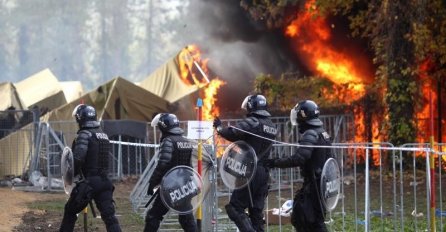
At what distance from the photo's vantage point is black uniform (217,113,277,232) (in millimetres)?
9906

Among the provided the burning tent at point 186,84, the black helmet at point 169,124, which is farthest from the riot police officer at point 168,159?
the burning tent at point 186,84

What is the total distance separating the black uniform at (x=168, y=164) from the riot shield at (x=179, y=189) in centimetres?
14

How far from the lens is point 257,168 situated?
10.0 meters

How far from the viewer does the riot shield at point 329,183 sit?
8.95 m

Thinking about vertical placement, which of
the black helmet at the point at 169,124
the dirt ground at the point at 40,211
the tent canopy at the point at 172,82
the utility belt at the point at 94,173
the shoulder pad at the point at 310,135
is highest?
the tent canopy at the point at 172,82

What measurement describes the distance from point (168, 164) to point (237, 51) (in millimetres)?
16428

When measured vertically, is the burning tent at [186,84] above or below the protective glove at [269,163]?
above

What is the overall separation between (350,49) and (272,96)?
3198 millimetres

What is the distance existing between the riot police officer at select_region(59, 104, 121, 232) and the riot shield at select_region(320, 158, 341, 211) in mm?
2827

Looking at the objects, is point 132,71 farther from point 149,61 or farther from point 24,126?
point 24,126

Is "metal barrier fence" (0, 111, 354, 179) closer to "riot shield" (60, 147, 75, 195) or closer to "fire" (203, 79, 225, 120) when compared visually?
"fire" (203, 79, 225, 120)

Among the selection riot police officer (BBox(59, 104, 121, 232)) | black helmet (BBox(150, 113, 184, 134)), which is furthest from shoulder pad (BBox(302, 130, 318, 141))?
riot police officer (BBox(59, 104, 121, 232))

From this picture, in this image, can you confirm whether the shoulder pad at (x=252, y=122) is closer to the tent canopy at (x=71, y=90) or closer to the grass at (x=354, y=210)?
the grass at (x=354, y=210)

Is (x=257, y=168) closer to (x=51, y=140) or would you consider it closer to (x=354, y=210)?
(x=354, y=210)
